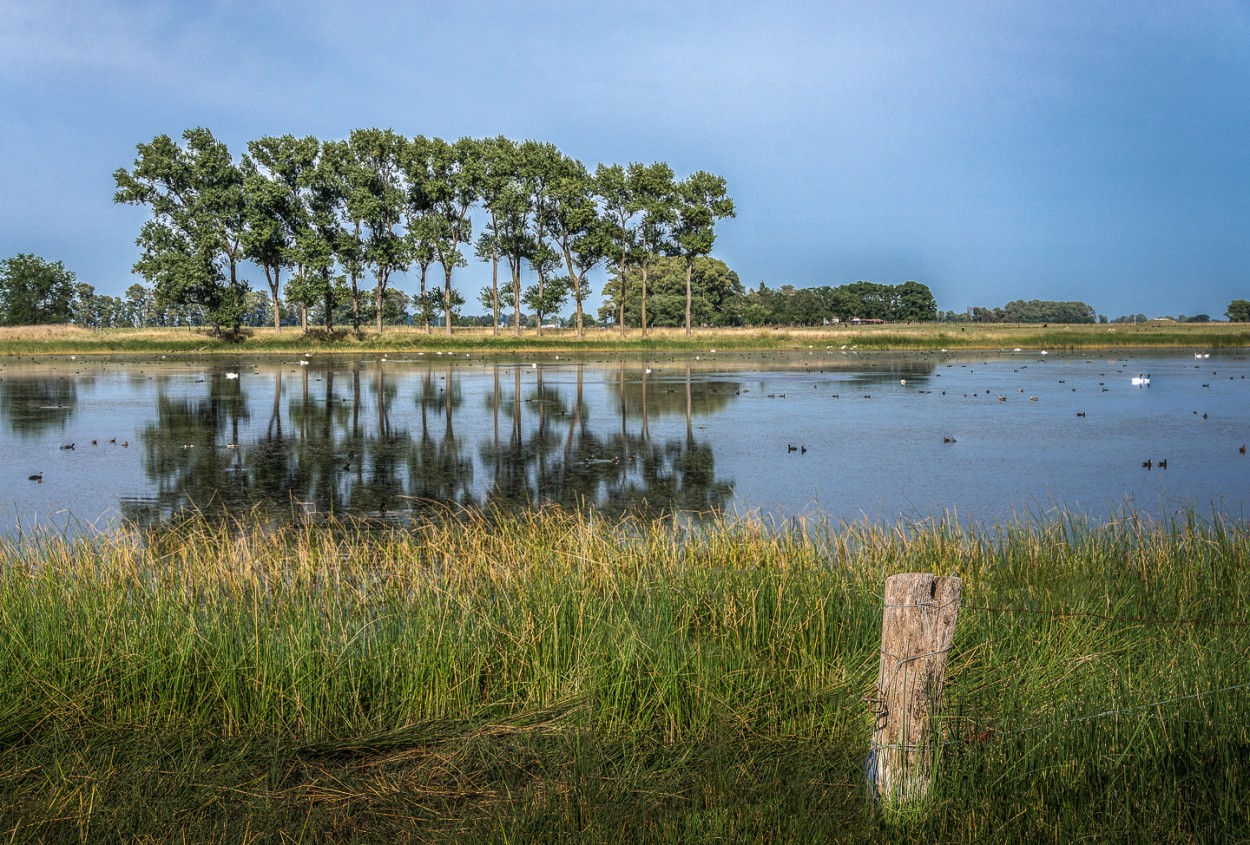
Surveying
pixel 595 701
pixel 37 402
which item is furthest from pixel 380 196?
pixel 595 701

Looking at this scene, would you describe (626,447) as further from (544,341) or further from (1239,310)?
(1239,310)

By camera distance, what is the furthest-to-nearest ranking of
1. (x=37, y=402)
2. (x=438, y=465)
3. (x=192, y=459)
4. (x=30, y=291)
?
(x=30, y=291)
(x=37, y=402)
(x=192, y=459)
(x=438, y=465)

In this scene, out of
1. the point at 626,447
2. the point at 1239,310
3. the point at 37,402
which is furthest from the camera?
the point at 1239,310

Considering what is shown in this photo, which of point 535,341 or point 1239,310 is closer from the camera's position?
point 535,341

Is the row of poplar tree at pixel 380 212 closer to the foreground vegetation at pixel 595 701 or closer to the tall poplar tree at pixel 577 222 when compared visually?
the tall poplar tree at pixel 577 222

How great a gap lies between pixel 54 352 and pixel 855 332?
206 ft

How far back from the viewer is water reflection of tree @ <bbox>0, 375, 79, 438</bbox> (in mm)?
21731

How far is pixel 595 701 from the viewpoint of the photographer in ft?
17.6

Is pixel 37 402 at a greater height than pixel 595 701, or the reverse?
pixel 37 402

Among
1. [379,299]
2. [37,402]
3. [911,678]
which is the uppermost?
[379,299]

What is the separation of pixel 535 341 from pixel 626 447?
5569 cm

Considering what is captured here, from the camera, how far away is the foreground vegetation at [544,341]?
67.2 m

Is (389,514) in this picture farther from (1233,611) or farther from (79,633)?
(1233,611)

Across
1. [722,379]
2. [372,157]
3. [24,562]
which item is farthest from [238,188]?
[24,562]
